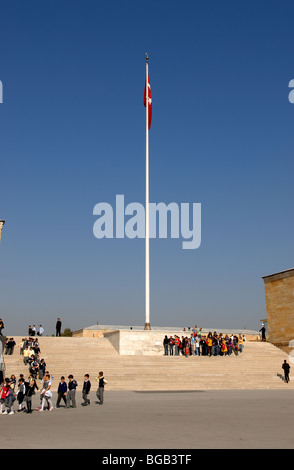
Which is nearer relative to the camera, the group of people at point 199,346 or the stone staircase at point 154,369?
the stone staircase at point 154,369

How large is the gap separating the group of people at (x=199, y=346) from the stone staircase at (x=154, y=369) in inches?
34.6

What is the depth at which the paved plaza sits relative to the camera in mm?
8127

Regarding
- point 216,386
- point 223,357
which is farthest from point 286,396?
point 223,357

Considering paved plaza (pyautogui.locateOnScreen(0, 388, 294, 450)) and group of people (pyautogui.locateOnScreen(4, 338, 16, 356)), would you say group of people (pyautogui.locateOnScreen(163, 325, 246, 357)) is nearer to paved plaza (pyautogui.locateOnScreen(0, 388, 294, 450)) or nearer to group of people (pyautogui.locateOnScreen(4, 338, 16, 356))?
group of people (pyautogui.locateOnScreen(4, 338, 16, 356))

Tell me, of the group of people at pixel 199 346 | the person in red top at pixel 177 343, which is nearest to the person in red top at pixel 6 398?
the group of people at pixel 199 346

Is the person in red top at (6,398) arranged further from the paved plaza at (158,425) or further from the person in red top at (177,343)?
the person in red top at (177,343)

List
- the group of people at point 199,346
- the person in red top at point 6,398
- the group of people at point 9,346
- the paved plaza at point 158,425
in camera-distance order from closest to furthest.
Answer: the paved plaza at point 158,425 → the person in red top at point 6,398 → the group of people at point 9,346 → the group of people at point 199,346

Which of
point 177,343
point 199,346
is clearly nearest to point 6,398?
point 177,343

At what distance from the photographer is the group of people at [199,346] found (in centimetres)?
2745

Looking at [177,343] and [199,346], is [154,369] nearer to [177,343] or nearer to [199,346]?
[177,343]

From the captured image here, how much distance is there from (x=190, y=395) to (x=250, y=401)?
120 inches
